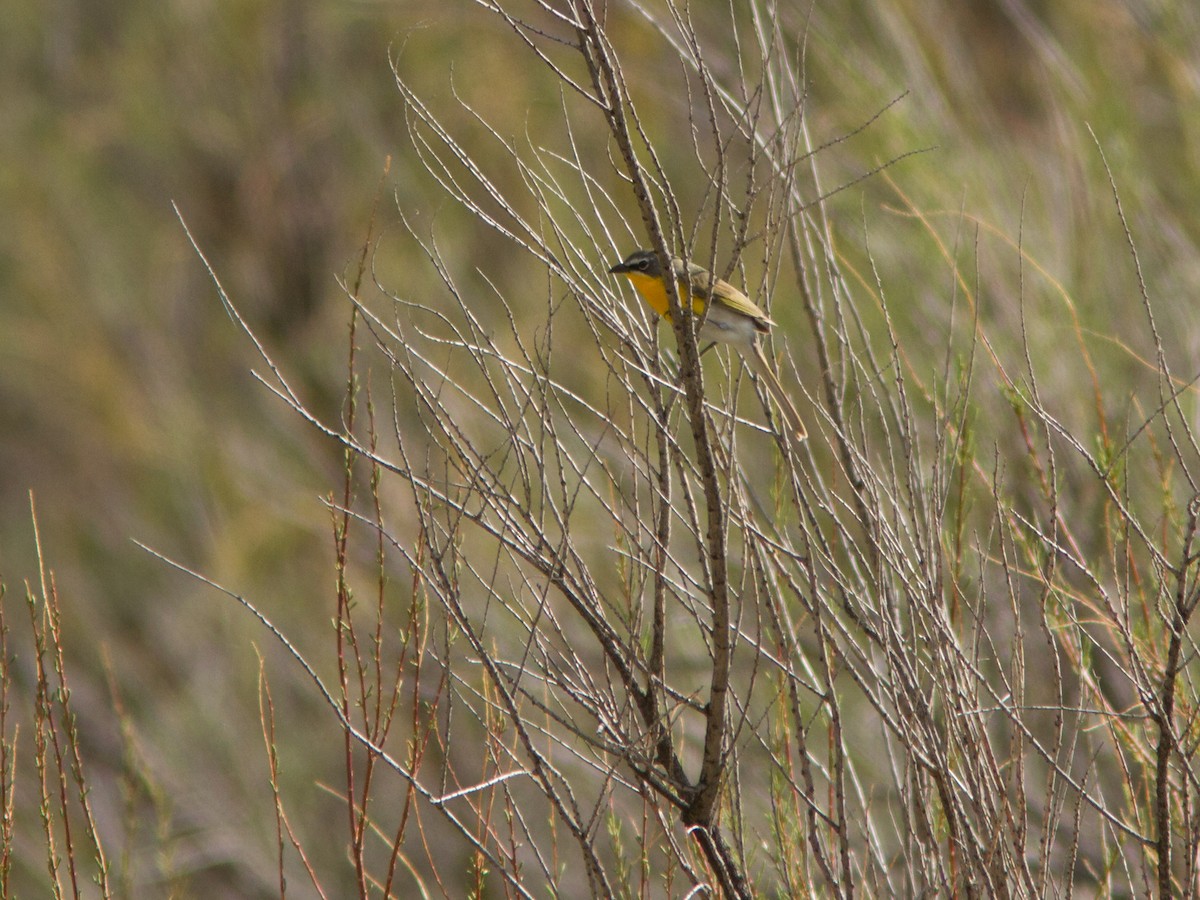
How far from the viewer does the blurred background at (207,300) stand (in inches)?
416

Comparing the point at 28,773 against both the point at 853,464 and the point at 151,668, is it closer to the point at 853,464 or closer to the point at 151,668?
the point at 151,668

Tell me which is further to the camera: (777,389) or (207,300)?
(207,300)

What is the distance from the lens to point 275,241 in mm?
12438

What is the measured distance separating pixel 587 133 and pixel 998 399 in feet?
21.6

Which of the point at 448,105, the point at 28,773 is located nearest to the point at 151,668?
the point at 28,773

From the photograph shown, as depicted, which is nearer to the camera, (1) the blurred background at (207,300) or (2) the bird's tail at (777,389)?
(2) the bird's tail at (777,389)

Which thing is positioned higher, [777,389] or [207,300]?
[207,300]

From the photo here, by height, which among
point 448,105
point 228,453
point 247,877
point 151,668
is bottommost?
point 247,877

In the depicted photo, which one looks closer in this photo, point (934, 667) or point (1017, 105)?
point (934, 667)

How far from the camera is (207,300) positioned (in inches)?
525

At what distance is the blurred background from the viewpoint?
10.6m

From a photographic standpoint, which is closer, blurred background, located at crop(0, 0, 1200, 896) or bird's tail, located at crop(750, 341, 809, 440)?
bird's tail, located at crop(750, 341, 809, 440)

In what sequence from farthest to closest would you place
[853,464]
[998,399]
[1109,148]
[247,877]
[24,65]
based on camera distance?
[24,65]
[247,877]
[1109,148]
[998,399]
[853,464]

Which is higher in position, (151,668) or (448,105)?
(448,105)
